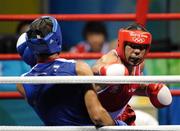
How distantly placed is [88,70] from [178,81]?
506 mm

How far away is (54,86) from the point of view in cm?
375

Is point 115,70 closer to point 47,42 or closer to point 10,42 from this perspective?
point 47,42

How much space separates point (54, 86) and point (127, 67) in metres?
0.52

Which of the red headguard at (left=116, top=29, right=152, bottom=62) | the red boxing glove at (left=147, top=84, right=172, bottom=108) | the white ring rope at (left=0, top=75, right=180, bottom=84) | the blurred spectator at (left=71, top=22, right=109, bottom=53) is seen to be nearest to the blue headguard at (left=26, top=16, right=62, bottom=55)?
the white ring rope at (left=0, top=75, right=180, bottom=84)

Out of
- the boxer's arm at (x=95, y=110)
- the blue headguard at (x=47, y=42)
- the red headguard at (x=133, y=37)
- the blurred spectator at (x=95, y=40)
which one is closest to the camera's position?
the boxer's arm at (x=95, y=110)

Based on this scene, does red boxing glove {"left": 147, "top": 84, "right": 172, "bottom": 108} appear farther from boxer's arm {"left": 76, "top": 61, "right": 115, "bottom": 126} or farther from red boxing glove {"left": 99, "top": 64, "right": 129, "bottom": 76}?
boxer's arm {"left": 76, "top": 61, "right": 115, "bottom": 126}

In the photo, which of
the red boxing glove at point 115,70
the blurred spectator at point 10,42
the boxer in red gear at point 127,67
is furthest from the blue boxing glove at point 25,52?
the blurred spectator at point 10,42

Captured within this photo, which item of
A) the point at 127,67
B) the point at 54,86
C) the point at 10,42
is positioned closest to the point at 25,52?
the point at 54,86

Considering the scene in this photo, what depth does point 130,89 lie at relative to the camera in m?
3.99

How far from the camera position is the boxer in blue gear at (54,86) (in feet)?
12.2

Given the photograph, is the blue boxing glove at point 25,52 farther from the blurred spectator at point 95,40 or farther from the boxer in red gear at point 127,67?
the blurred spectator at point 95,40

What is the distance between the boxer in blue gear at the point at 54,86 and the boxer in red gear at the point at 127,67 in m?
0.20

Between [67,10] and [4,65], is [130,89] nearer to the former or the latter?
[4,65]

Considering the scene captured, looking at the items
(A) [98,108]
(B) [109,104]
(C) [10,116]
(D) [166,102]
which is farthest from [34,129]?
(C) [10,116]
